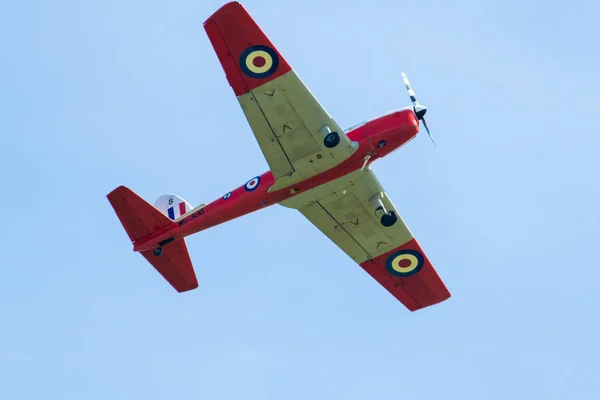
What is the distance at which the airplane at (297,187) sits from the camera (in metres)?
23.4

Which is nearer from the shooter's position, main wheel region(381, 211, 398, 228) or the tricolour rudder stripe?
the tricolour rudder stripe

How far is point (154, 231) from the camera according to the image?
26.8 meters

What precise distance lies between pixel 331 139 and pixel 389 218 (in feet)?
12.0

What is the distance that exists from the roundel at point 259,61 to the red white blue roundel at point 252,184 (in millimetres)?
3375

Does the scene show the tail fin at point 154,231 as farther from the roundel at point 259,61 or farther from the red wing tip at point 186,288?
the roundel at point 259,61

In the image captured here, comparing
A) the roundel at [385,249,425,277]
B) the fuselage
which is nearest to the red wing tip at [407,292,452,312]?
the roundel at [385,249,425,277]

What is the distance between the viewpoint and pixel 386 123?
980 inches

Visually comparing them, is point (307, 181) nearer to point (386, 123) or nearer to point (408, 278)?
point (386, 123)

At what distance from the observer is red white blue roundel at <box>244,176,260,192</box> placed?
25.8 metres

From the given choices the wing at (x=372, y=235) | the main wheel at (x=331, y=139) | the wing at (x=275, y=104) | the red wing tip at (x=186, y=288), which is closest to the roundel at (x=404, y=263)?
the wing at (x=372, y=235)

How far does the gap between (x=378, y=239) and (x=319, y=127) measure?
16.0 ft

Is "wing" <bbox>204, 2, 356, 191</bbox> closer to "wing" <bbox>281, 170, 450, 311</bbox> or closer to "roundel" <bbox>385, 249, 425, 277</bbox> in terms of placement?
"wing" <bbox>281, 170, 450, 311</bbox>

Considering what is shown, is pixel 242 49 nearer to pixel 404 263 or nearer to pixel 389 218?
pixel 389 218

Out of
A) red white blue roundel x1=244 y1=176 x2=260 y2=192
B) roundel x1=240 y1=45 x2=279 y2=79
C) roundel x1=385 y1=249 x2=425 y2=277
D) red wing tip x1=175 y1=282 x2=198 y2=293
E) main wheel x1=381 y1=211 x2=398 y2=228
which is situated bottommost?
red wing tip x1=175 y1=282 x2=198 y2=293
